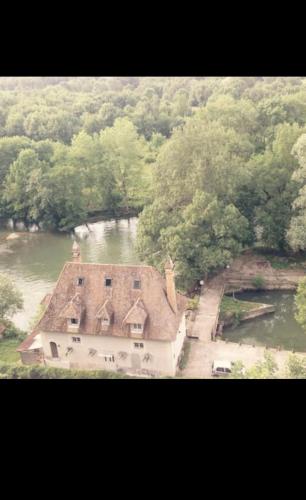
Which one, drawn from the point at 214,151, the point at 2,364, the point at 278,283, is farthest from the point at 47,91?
the point at 2,364

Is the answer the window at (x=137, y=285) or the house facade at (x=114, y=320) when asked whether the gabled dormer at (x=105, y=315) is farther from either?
the window at (x=137, y=285)

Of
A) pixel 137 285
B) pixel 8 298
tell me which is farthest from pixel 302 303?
pixel 8 298

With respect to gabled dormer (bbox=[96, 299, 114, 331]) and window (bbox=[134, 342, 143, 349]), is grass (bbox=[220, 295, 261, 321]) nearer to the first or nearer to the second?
window (bbox=[134, 342, 143, 349])

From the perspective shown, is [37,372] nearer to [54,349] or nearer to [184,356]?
[54,349]

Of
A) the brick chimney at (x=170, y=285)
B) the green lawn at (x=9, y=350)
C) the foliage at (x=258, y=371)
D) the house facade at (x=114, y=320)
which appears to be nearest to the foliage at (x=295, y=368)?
the foliage at (x=258, y=371)

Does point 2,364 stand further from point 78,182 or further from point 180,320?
point 78,182

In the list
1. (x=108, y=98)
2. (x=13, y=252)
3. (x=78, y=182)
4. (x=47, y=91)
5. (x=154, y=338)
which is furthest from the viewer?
(x=47, y=91)
